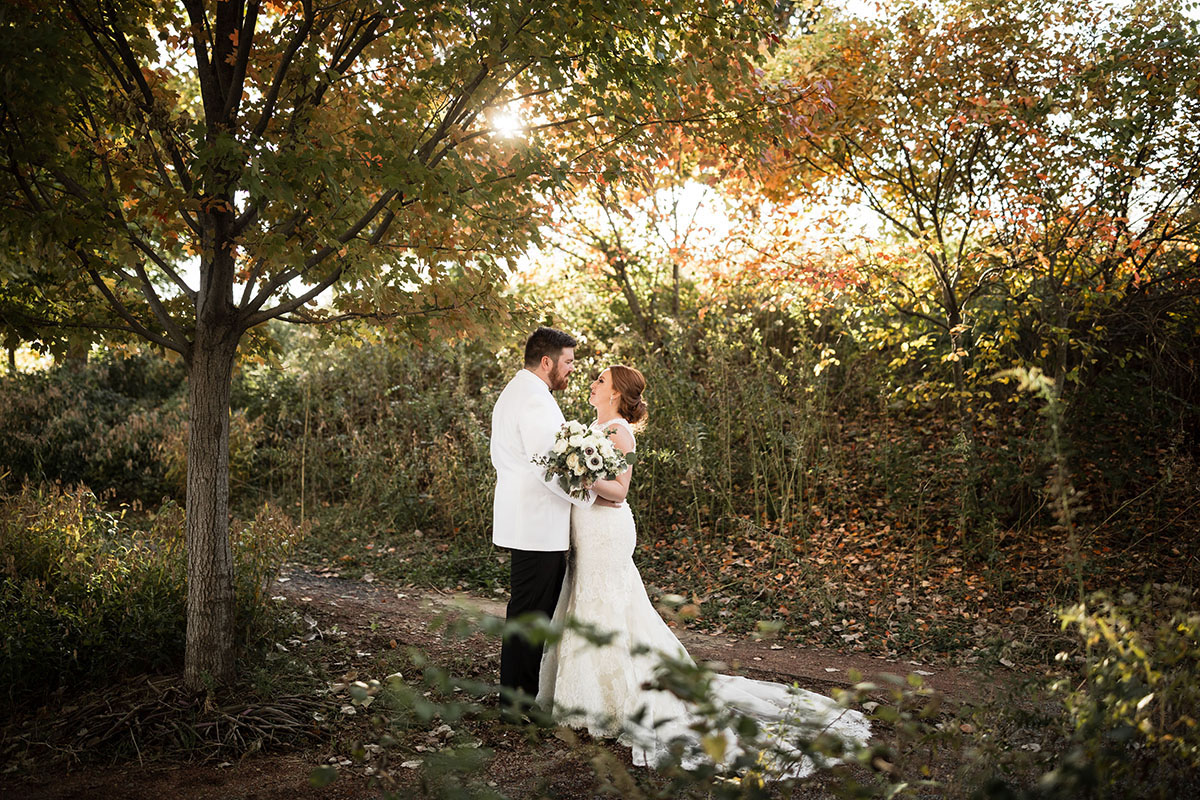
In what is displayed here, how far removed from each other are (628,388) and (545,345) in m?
0.66

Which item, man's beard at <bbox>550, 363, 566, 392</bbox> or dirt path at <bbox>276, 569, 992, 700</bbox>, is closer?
man's beard at <bbox>550, 363, 566, 392</bbox>

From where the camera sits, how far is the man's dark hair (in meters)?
4.91

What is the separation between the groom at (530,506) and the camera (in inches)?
187

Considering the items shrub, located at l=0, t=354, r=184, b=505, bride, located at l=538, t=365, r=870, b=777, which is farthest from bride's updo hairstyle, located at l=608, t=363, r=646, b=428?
shrub, located at l=0, t=354, r=184, b=505

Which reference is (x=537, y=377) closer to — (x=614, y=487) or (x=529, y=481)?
(x=529, y=481)

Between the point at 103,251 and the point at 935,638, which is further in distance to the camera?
the point at 935,638

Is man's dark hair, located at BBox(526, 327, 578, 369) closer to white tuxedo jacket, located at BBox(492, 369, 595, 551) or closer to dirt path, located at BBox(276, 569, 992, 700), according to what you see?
white tuxedo jacket, located at BBox(492, 369, 595, 551)

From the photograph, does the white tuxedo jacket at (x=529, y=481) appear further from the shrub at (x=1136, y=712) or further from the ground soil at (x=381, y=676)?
the shrub at (x=1136, y=712)

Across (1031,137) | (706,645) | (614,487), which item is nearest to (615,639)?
(614,487)

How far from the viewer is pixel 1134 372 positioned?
8.70m

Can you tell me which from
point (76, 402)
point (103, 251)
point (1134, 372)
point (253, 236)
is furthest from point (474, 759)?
point (76, 402)

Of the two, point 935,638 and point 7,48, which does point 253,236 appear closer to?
point 7,48

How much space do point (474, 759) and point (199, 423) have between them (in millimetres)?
3615

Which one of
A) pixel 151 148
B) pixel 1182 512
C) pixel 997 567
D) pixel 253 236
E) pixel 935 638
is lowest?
pixel 935 638
